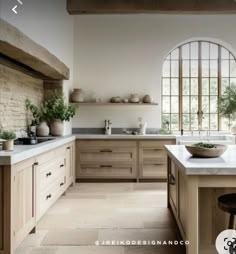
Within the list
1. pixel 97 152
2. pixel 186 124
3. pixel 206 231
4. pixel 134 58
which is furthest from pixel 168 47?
pixel 206 231

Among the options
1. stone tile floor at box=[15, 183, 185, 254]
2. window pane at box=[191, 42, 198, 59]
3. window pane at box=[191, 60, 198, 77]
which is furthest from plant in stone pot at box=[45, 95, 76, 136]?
window pane at box=[191, 42, 198, 59]

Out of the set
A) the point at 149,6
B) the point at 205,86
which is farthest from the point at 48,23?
the point at 205,86

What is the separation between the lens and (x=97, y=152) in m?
5.23

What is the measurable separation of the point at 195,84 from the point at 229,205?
171 inches

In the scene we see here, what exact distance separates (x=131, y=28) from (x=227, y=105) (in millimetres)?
2360

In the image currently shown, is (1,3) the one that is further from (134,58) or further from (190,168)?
(134,58)

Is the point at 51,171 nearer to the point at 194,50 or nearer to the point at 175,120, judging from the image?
the point at 175,120

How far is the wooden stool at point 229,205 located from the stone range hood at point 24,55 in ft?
7.22

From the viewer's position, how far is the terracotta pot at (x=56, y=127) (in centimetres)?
488

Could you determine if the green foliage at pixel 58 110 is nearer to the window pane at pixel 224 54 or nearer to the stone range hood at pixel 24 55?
the stone range hood at pixel 24 55

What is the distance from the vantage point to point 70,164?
4.77 m

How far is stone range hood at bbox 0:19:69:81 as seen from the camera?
8.88 ft

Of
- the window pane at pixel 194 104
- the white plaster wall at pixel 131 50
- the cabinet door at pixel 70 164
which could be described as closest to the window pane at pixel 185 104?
the window pane at pixel 194 104

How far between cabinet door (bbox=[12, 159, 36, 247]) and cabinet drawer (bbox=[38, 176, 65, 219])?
11.4 inches
